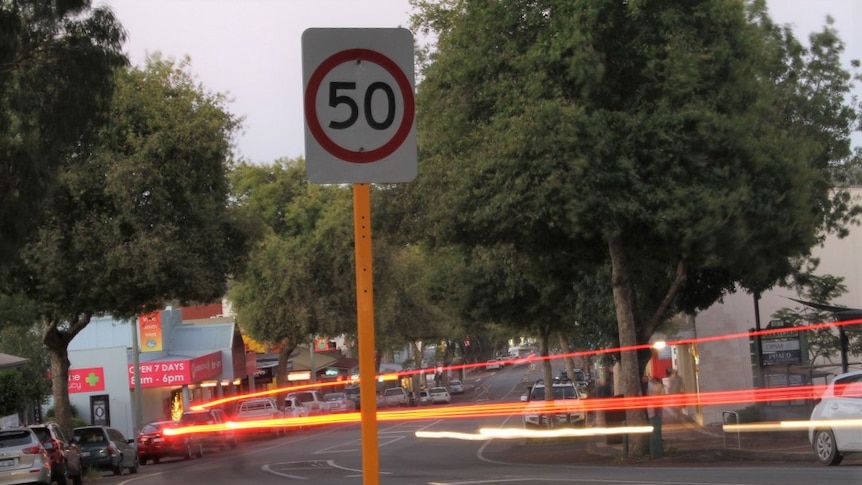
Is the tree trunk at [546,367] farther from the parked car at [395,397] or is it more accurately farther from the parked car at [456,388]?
the parked car at [456,388]

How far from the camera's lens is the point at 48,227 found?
26.1 metres

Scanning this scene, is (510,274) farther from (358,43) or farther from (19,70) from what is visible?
(358,43)

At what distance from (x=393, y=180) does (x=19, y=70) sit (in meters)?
13.8

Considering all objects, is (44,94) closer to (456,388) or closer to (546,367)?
(546,367)

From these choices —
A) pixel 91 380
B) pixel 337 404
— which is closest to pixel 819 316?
pixel 91 380

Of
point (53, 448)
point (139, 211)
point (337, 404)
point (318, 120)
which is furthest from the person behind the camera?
point (337, 404)

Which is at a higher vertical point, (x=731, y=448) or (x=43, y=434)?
(x=43, y=434)

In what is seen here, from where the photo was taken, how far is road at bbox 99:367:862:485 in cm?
1714

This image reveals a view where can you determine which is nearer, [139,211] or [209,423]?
[139,211]

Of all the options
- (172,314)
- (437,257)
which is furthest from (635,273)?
(172,314)

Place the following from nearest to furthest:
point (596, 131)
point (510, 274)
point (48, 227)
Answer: point (596, 131) → point (48, 227) → point (510, 274)

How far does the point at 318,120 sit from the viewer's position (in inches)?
183

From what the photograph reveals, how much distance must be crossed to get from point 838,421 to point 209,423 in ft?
86.5

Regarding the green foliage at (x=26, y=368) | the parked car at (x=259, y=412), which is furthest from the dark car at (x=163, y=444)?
the parked car at (x=259, y=412)
